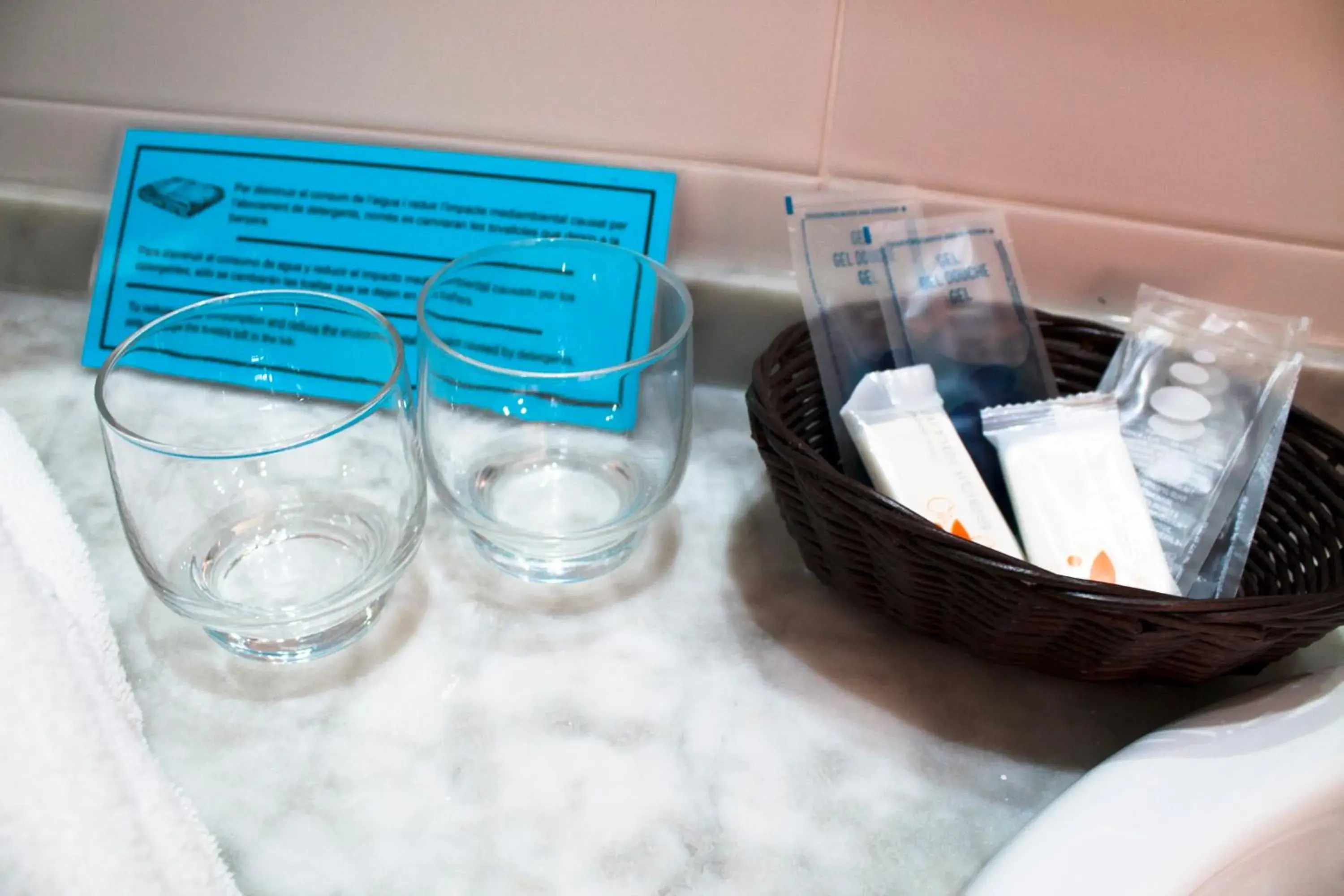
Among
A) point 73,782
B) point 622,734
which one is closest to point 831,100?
point 622,734

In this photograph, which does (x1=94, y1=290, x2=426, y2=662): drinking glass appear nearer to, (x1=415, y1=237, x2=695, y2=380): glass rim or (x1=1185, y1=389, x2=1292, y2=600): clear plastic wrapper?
(x1=415, y1=237, x2=695, y2=380): glass rim

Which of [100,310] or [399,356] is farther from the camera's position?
[100,310]

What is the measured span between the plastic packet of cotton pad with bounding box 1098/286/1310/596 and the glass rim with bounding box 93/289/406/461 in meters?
0.37

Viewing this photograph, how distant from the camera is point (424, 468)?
48cm

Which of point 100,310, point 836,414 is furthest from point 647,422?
point 100,310

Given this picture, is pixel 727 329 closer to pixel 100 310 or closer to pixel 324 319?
pixel 324 319

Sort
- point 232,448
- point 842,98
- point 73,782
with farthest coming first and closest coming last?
1. point 842,98
2. point 232,448
3. point 73,782

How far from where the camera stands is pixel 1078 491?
0.47 m

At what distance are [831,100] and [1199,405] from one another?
251 mm

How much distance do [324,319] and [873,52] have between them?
0.32 metres

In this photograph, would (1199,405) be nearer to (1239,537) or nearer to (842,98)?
(1239,537)

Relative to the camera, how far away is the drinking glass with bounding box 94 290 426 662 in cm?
42

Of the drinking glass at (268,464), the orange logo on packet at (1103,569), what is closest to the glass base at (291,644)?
the drinking glass at (268,464)

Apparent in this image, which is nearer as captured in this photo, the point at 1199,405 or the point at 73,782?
the point at 73,782
